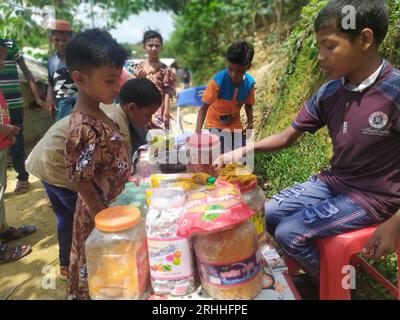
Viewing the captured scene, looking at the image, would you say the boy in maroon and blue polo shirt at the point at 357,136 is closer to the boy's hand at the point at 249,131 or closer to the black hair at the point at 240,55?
the black hair at the point at 240,55

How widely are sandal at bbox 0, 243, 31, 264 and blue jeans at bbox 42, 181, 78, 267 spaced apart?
0.85m

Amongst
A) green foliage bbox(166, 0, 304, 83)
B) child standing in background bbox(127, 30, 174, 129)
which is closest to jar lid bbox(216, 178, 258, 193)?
child standing in background bbox(127, 30, 174, 129)

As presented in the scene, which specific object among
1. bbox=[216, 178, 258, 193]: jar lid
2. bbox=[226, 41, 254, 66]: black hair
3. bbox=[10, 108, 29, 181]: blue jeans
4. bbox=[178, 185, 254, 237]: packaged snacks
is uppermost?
bbox=[226, 41, 254, 66]: black hair

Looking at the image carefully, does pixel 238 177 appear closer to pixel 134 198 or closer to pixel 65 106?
pixel 134 198

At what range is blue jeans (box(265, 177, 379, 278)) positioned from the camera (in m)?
1.69

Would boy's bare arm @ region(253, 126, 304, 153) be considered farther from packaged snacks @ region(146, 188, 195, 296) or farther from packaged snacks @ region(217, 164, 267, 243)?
packaged snacks @ region(146, 188, 195, 296)

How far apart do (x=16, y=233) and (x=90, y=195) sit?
227 cm

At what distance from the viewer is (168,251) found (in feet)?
3.94

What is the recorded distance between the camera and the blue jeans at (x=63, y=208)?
2.26m

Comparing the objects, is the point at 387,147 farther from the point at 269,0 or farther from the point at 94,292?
the point at 269,0
